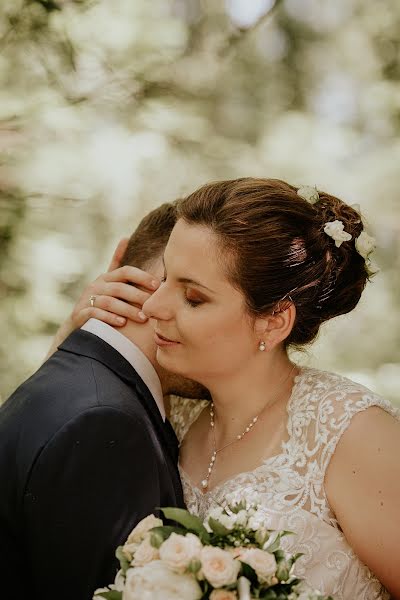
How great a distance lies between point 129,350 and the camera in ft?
8.21

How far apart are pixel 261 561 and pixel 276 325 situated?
104 centimetres

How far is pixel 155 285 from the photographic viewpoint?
2678 millimetres

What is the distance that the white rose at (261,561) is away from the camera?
1.55m

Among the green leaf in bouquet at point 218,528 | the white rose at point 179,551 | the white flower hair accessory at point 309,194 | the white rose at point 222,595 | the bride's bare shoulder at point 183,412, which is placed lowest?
the bride's bare shoulder at point 183,412

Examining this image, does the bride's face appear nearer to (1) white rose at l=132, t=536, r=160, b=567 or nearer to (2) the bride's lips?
(2) the bride's lips

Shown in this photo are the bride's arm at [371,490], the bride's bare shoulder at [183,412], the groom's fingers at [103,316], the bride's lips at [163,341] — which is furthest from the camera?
the bride's bare shoulder at [183,412]

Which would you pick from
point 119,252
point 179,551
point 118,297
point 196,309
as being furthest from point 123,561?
point 119,252

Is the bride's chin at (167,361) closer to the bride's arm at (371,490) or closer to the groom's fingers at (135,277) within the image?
the groom's fingers at (135,277)

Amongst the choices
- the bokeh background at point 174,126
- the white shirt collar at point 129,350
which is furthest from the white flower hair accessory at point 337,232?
the bokeh background at point 174,126

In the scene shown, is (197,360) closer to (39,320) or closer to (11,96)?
(39,320)

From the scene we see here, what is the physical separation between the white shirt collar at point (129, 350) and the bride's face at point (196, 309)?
81 mm

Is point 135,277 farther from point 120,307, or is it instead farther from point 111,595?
point 111,595

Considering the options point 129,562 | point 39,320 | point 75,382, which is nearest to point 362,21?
point 39,320

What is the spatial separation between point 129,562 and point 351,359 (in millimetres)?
2981
